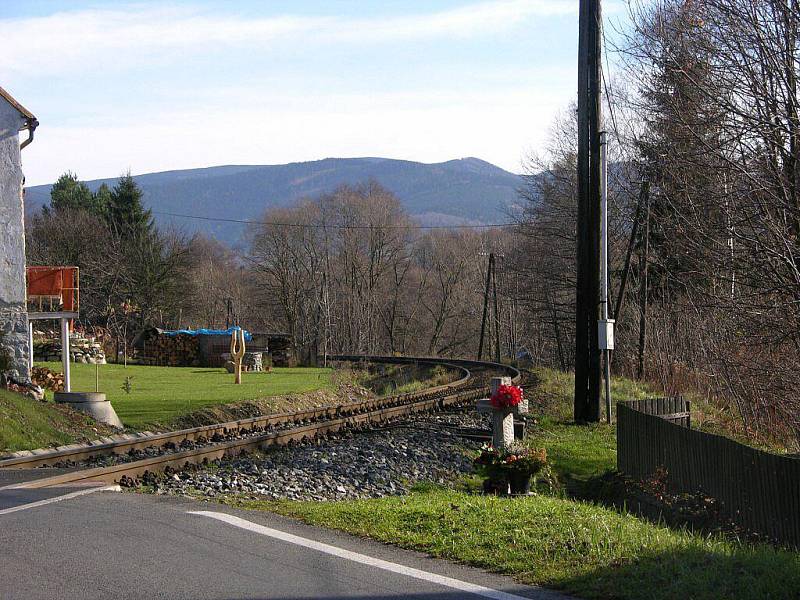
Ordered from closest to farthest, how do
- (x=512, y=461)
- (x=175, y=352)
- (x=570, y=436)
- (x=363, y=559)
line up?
1. (x=363, y=559)
2. (x=512, y=461)
3. (x=570, y=436)
4. (x=175, y=352)

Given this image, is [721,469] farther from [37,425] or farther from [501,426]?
[37,425]

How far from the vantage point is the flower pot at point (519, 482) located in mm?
11141

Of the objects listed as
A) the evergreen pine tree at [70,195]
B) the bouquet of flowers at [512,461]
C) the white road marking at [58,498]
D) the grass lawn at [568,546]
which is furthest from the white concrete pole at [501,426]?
the evergreen pine tree at [70,195]

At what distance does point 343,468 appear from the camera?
13391 mm

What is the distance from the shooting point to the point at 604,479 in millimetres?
13453

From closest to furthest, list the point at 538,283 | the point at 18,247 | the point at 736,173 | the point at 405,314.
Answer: the point at 736,173
the point at 18,247
the point at 538,283
the point at 405,314

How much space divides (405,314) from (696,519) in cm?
7079

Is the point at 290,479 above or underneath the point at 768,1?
underneath

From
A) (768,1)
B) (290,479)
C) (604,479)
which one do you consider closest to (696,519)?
(604,479)

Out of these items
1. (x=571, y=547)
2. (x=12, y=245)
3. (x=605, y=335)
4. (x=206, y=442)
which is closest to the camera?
(x=571, y=547)

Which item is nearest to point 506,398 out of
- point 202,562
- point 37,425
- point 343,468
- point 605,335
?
point 343,468

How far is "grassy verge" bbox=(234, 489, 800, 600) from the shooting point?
6285mm

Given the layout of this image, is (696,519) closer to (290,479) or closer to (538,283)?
(290,479)

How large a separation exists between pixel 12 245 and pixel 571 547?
762 inches
